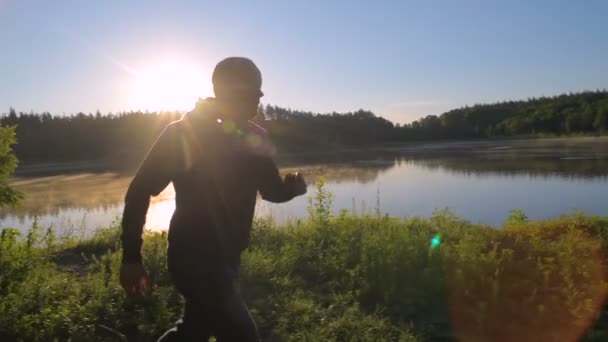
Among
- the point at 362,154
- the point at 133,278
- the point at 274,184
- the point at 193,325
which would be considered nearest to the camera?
the point at 133,278

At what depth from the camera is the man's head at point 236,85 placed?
7.91ft

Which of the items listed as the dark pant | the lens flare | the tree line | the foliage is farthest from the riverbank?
the dark pant

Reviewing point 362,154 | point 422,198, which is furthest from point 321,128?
point 422,198

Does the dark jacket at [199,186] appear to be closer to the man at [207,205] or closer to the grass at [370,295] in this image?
the man at [207,205]

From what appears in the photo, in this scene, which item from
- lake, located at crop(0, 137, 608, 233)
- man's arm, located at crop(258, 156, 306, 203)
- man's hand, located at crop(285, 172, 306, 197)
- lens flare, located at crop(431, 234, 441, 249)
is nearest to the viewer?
man's arm, located at crop(258, 156, 306, 203)

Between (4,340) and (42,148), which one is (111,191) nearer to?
(4,340)

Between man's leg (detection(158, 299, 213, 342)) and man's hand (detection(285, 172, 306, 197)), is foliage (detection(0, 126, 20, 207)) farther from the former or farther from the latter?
man's hand (detection(285, 172, 306, 197))

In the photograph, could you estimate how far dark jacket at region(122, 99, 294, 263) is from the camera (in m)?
2.28

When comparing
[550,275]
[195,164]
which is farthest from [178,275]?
[550,275]

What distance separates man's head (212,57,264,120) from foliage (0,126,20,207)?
3.54 metres

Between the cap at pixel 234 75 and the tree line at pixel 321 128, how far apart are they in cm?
5593

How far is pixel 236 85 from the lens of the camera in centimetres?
241

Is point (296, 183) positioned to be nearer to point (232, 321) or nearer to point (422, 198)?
point (232, 321)

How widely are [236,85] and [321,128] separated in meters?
82.5
